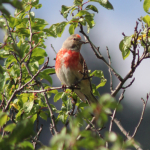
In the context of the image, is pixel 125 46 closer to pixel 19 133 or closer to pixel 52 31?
pixel 52 31

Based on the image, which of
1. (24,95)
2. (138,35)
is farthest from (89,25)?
(24,95)

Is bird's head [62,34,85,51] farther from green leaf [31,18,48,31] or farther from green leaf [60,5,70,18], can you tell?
green leaf [60,5,70,18]

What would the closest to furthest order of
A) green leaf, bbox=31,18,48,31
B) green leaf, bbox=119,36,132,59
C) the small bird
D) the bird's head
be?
1. green leaf, bbox=119,36,132,59
2. green leaf, bbox=31,18,48,31
3. the small bird
4. the bird's head

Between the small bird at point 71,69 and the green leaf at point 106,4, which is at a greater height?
the green leaf at point 106,4

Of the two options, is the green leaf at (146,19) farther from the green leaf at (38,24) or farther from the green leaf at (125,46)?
the green leaf at (38,24)

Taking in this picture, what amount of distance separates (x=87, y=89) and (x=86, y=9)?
59.6 inches

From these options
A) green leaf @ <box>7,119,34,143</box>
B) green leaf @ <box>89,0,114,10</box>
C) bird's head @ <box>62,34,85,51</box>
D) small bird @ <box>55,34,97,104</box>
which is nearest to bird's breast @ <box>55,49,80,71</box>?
small bird @ <box>55,34,97,104</box>

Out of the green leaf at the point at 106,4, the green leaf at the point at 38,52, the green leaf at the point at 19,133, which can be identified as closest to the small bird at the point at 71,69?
the green leaf at the point at 38,52

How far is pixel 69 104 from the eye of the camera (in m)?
3.79

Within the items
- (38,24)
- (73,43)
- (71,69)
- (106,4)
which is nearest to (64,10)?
(38,24)

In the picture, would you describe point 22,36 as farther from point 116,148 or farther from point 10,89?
point 116,148

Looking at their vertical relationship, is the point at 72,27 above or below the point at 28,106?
above

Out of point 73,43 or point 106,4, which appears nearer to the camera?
point 106,4

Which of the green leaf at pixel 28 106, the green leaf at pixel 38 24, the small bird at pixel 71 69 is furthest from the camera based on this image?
the small bird at pixel 71 69
